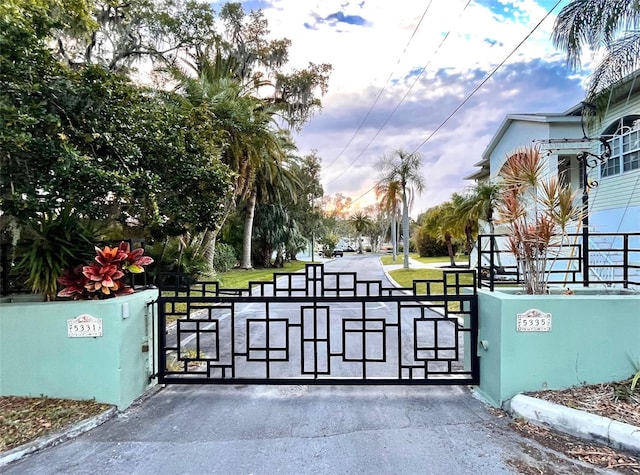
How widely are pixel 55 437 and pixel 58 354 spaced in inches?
32.6

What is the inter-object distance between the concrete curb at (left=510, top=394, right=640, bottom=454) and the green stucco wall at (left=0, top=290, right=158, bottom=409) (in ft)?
12.4

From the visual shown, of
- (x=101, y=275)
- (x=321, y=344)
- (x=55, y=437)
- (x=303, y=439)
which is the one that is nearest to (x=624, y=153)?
(x=321, y=344)

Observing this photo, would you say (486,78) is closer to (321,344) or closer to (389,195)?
(321,344)

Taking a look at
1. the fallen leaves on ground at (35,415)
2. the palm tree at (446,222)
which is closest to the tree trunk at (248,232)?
the palm tree at (446,222)

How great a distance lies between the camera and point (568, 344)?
11.6ft

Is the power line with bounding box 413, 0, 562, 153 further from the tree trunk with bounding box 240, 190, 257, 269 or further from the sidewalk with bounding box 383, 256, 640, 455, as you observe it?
the tree trunk with bounding box 240, 190, 257, 269

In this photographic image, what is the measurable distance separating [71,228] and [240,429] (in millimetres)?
2715

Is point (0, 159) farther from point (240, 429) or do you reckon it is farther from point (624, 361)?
point (624, 361)

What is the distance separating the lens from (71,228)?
3.91 metres

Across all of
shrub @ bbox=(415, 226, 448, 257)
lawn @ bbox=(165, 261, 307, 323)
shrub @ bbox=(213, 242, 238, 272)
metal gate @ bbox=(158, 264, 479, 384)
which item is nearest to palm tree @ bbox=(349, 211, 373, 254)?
shrub @ bbox=(415, 226, 448, 257)

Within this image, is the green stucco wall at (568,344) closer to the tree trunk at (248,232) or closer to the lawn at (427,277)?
the lawn at (427,277)

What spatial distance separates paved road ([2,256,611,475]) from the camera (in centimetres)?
263

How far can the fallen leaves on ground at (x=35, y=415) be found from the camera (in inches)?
116

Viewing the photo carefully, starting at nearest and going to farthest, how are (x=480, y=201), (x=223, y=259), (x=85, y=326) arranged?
(x=85, y=326) → (x=480, y=201) → (x=223, y=259)
